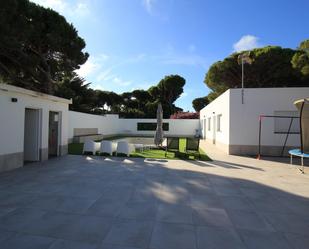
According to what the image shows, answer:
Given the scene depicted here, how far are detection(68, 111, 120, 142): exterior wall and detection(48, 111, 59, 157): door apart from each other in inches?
213

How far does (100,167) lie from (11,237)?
478 centimetres

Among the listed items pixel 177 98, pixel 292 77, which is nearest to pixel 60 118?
pixel 292 77

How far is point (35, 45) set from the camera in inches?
463

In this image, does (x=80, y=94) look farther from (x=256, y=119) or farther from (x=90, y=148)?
(x=256, y=119)

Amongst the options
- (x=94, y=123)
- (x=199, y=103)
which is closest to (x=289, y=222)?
(x=94, y=123)

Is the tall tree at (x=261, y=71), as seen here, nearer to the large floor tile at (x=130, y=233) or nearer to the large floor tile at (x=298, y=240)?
the large floor tile at (x=298, y=240)

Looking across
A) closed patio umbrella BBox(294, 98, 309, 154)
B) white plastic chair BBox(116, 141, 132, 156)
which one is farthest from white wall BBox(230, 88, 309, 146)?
white plastic chair BBox(116, 141, 132, 156)

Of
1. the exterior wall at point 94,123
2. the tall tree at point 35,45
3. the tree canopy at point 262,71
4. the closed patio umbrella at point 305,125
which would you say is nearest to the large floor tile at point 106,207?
the closed patio umbrella at point 305,125

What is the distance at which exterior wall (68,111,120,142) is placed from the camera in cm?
1589

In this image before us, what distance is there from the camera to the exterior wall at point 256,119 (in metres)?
11.0

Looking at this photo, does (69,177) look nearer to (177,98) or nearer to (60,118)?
(60,118)

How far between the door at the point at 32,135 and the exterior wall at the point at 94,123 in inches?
266

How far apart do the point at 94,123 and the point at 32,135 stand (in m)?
11.2

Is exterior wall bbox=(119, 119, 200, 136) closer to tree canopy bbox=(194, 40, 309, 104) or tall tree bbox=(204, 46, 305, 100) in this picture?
tall tree bbox=(204, 46, 305, 100)
